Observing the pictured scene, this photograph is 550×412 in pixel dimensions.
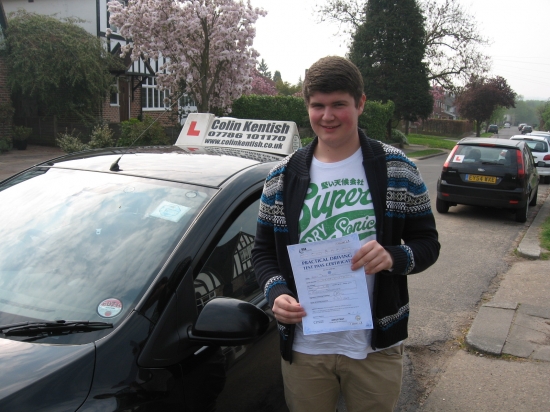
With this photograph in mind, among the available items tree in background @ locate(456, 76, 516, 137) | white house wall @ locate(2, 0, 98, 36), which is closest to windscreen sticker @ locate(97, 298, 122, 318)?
white house wall @ locate(2, 0, 98, 36)

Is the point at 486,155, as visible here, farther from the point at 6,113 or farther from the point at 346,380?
the point at 6,113

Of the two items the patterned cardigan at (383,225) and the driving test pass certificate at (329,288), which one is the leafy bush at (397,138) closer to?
the patterned cardigan at (383,225)

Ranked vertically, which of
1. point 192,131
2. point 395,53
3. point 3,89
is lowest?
point 192,131

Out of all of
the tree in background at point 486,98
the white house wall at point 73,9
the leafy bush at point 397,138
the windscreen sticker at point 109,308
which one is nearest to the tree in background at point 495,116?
the tree in background at point 486,98

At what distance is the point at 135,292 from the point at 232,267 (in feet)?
1.66

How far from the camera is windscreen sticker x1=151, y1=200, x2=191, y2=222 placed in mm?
2318

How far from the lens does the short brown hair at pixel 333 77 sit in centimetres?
195

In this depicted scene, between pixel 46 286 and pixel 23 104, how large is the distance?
23.1 meters

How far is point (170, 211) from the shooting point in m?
2.36

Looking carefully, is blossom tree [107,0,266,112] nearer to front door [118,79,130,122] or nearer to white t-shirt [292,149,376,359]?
front door [118,79,130,122]

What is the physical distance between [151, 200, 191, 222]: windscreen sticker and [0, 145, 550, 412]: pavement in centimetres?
239

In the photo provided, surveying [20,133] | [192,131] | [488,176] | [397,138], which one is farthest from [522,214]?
[397,138]

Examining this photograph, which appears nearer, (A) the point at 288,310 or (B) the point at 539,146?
(A) the point at 288,310

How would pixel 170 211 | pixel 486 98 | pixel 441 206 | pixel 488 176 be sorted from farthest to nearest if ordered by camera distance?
pixel 486 98, pixel 441 206, pixel 488 176, pixel 170 211
